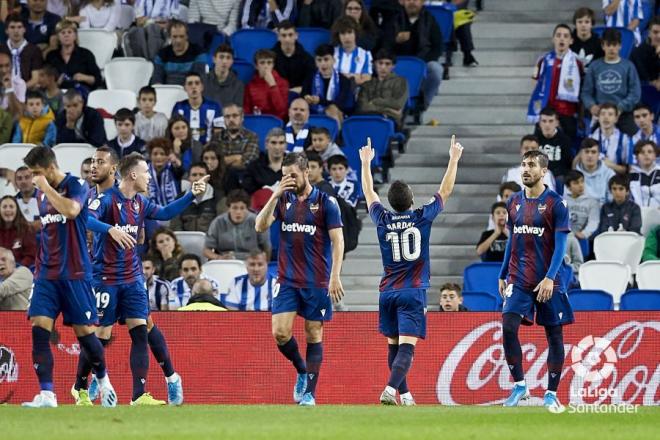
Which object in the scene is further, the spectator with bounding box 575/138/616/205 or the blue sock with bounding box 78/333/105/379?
the spectator with bounding box 575/138/616/205

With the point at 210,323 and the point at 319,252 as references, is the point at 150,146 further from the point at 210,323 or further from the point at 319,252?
the point at 319,252

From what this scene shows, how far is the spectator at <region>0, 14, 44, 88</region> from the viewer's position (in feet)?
80.9

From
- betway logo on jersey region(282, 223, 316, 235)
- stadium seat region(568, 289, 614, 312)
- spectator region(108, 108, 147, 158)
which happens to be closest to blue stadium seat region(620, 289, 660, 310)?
stadium seat region(568, 289, 614, 312)

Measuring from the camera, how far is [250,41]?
24.9m

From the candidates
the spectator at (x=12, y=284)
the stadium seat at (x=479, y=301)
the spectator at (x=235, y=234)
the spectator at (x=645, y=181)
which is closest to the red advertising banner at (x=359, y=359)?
the spectator at (x=12, y=284)

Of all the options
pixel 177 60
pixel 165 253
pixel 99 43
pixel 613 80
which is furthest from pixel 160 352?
pixel 99 43

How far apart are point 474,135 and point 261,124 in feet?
10.8

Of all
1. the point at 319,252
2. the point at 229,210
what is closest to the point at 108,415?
the point at 319,252

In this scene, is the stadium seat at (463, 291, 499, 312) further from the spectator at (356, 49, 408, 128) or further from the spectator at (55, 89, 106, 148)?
the spectator at (55, 89, 106, 148)

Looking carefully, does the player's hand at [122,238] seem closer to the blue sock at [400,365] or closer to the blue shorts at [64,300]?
the blue shorts at [64,300]

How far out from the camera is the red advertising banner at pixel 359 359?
17.2 metres

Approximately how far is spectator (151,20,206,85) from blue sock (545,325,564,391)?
408 inches

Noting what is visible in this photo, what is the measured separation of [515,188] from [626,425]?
26.6 feet

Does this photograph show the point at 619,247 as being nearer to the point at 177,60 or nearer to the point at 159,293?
the point at 159,293
